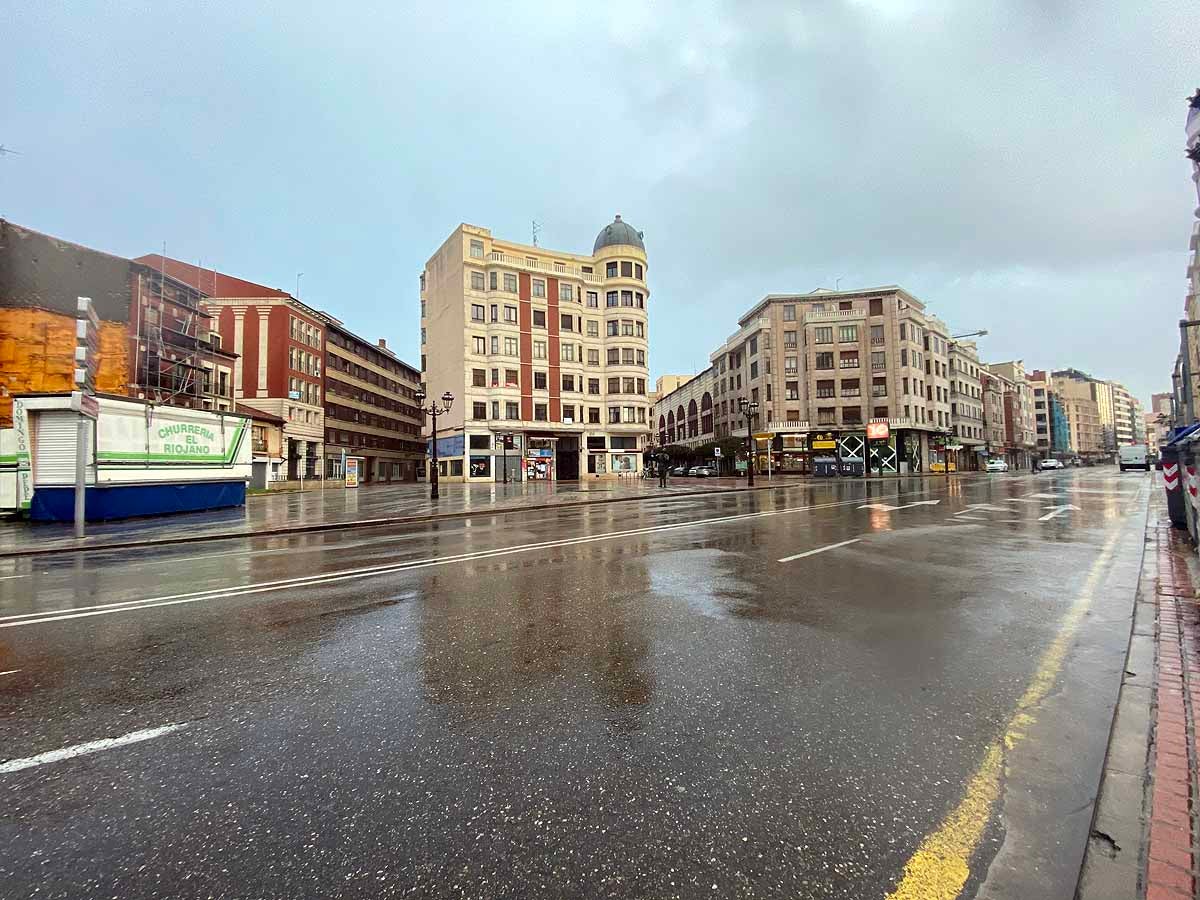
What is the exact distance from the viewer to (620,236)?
190 ft

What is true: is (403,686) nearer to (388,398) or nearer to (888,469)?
(888,469)

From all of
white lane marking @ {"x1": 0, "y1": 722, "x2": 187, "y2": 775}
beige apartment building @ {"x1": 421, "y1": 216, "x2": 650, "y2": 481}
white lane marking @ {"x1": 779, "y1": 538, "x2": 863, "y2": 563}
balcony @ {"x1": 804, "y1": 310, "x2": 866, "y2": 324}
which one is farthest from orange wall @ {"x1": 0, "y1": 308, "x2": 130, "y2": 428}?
balcony @ {"x1": 804, "y1": 310, "x2": 866, "y2": 324}

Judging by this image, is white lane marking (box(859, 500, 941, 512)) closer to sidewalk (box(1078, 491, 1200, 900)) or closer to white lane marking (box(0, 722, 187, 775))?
sidewalk (box(1078, 491, 1200, 900))

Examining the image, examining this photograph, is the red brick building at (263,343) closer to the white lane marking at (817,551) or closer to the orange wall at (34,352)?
the orange wall at (34,352)

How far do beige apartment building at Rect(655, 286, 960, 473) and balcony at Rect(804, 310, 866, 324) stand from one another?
11 centimetres

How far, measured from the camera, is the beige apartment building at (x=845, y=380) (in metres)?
57.1

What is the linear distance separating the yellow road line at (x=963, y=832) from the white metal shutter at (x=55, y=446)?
2043 cm

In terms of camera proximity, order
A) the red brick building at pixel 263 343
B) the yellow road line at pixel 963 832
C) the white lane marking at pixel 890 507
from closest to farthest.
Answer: the yellow road line at pixel 963 832
the white lane marking at pixel 890 507
the red brick building at pixel 263 343

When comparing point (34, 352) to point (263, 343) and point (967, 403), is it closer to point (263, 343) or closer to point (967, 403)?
point (263, 343)

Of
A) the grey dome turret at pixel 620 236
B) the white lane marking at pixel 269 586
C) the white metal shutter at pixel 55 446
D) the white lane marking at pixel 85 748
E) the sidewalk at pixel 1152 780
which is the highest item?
the grey dome turret at pixel 620 236

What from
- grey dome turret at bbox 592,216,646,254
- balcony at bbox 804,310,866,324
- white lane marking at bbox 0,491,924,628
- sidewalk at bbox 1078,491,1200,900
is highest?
grey dome turret at bbox 592,216,646,254

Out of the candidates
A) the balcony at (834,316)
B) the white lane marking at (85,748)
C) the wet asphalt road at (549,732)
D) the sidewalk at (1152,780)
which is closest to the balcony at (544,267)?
the balcony at (834,316)

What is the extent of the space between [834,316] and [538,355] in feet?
108

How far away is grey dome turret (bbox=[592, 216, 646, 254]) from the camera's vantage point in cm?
5788
